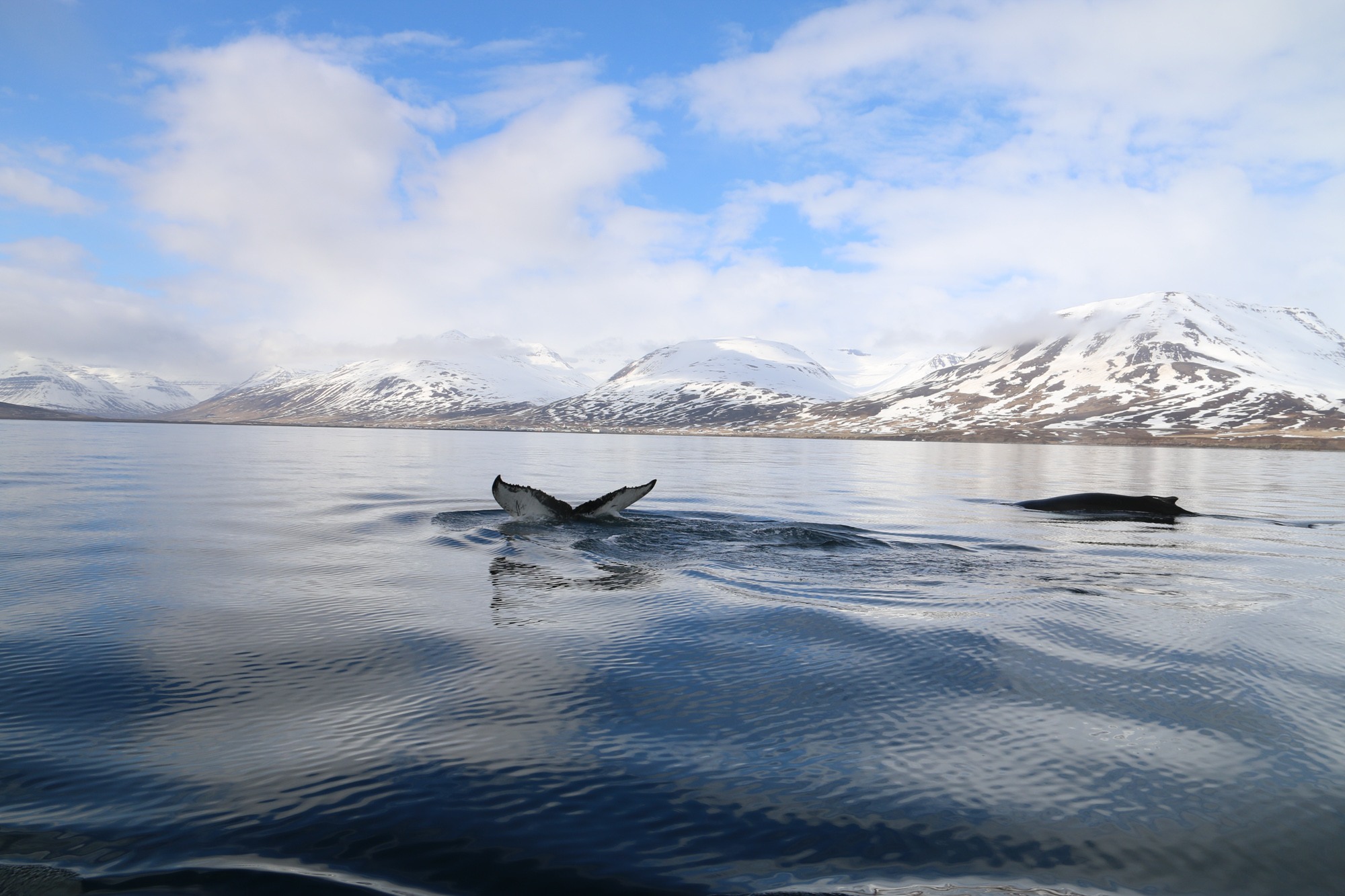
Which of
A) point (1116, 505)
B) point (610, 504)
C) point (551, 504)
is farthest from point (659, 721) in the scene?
point (1116, 505)

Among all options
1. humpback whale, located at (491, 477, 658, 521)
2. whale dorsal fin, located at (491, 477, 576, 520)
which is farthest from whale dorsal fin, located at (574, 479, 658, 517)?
whale dorsal fin, located at (491, 477, 576, 520)

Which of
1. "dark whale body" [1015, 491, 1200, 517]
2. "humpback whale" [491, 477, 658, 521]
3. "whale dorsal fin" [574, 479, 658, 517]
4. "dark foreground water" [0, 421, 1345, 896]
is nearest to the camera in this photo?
"dark foreground water" [0, 421, 1345, 896]

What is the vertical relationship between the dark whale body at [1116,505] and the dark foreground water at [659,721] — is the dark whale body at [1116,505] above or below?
above

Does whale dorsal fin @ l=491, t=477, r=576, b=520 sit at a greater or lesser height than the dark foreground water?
greater

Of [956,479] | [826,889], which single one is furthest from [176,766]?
[956,479]

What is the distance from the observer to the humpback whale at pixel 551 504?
20.7 meters

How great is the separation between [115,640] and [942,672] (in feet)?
30.9

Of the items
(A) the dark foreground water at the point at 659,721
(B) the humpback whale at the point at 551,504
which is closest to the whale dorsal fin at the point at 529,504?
(B) the humpback whale at the point at 551,504

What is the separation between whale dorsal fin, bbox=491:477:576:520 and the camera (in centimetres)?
2072

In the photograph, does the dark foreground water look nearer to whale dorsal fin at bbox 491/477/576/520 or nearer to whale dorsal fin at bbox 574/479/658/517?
whale dorsal fin at bbox 491/477/576/520

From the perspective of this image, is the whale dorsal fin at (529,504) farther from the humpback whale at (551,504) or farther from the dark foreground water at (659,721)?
the dark foreground water at (659,721)

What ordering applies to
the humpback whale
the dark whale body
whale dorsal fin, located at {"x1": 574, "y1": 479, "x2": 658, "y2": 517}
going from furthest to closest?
the dark whale body → whale dorsal fin, located at {"x1": 574, "y1": 479, "x2": 658, "y2": 517} → the humpback whale

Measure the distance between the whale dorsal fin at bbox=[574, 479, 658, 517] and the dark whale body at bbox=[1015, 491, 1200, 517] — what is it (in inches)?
615

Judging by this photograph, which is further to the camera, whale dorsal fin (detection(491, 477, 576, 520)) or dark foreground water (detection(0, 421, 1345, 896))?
whale dorsal fin (detection(491, 477, 576, 520))
